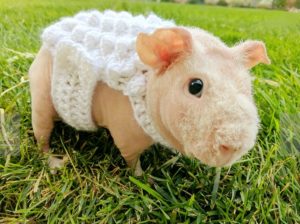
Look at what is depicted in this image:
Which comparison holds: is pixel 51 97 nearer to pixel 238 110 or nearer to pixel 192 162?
pixel 192 162

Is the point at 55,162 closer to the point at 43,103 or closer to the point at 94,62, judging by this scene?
the point at 43,103

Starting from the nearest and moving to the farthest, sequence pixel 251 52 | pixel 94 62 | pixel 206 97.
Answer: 1. pixel 206 97
2. pixel 251 52
3. pixel 94 62

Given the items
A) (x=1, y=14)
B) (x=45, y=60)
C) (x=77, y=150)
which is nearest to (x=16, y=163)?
(x=77, y=150)

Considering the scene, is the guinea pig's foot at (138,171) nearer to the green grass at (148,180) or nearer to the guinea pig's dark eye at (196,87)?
the green grass at (148,180)

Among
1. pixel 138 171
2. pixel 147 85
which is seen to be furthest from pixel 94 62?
pixel 138 171

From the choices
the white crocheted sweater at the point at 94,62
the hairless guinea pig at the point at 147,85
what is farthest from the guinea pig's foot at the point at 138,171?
the white crocheted sweater at the point at 94,62

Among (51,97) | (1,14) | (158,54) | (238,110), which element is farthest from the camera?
(1,14)

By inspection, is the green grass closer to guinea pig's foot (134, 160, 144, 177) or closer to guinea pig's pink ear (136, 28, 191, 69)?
guinea pig's foot (134, 160, 144, 177)
